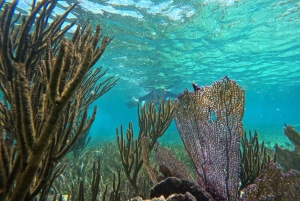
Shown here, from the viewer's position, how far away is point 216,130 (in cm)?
323

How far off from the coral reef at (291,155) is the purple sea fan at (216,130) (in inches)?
214

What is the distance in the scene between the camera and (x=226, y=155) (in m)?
3.17

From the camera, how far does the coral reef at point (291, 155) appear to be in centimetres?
728

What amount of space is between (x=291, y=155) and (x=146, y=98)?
66.5 feet

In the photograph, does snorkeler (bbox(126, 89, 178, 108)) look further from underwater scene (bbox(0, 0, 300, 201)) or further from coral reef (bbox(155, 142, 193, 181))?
coral reef (bbox(155, 142, 193, 181))

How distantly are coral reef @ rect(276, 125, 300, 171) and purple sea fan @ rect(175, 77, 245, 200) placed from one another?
5428 mm

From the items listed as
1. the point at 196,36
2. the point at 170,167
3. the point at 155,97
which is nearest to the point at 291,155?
the point at 170,167

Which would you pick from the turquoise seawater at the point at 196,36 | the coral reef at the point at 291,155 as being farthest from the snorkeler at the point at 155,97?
the coral reef at the point at 291,155

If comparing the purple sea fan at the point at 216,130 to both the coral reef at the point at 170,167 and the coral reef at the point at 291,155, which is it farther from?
the coral reef at the point at 291,155

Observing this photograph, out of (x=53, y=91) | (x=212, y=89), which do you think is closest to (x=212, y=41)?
(x=212, y=89)

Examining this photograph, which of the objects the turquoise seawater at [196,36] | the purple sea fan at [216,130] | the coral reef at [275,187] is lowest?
the coral reef at [275,187]

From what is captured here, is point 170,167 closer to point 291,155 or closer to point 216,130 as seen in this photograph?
point 216,130

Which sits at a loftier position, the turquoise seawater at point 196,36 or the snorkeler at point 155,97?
the turquoise seawater at point 196,36

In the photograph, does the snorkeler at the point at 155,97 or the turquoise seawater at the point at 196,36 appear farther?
the snorkeler at the point at 155,97
